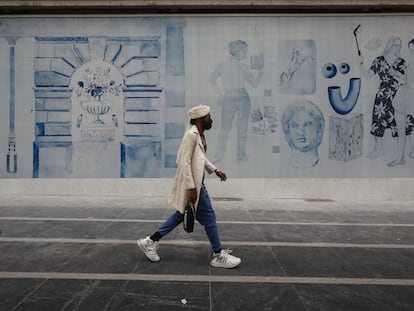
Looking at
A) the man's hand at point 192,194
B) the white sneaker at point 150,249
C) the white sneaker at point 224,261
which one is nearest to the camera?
the man's hand at point 192,194

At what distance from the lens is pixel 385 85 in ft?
31.6

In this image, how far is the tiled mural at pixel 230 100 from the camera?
9.61 meters

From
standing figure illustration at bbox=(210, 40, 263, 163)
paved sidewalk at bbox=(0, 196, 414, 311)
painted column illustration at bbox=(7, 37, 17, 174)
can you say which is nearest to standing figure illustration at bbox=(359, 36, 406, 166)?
paved sidewalk at bbox=(0, 196, 414, 311)

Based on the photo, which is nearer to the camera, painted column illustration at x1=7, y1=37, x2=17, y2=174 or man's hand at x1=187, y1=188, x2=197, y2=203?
man's hand at x1=187, y1=188, x2=197, y2=203

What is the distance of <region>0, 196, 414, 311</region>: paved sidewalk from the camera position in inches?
121

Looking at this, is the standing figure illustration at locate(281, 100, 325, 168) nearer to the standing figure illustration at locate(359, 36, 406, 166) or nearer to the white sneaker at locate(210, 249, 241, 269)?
the standing figure illustration at locate(359, 36, 406, 166)

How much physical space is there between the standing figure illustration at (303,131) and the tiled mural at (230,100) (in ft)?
0.10

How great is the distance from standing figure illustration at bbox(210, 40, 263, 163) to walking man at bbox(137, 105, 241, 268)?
5511 mm

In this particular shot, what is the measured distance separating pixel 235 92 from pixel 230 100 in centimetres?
29

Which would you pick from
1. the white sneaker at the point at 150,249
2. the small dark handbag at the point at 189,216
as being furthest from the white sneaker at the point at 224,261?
the white sneaker at the point at 150,249

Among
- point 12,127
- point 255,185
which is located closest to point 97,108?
point 12,127

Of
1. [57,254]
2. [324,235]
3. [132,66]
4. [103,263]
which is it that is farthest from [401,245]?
[132,66]

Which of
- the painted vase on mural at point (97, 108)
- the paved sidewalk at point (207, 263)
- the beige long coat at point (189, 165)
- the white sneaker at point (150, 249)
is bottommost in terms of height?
the paved sidewalk at point (207, 263)

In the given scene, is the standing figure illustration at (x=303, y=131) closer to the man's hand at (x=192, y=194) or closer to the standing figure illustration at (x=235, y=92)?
the standing figure illustration at (x=235, y=92)
